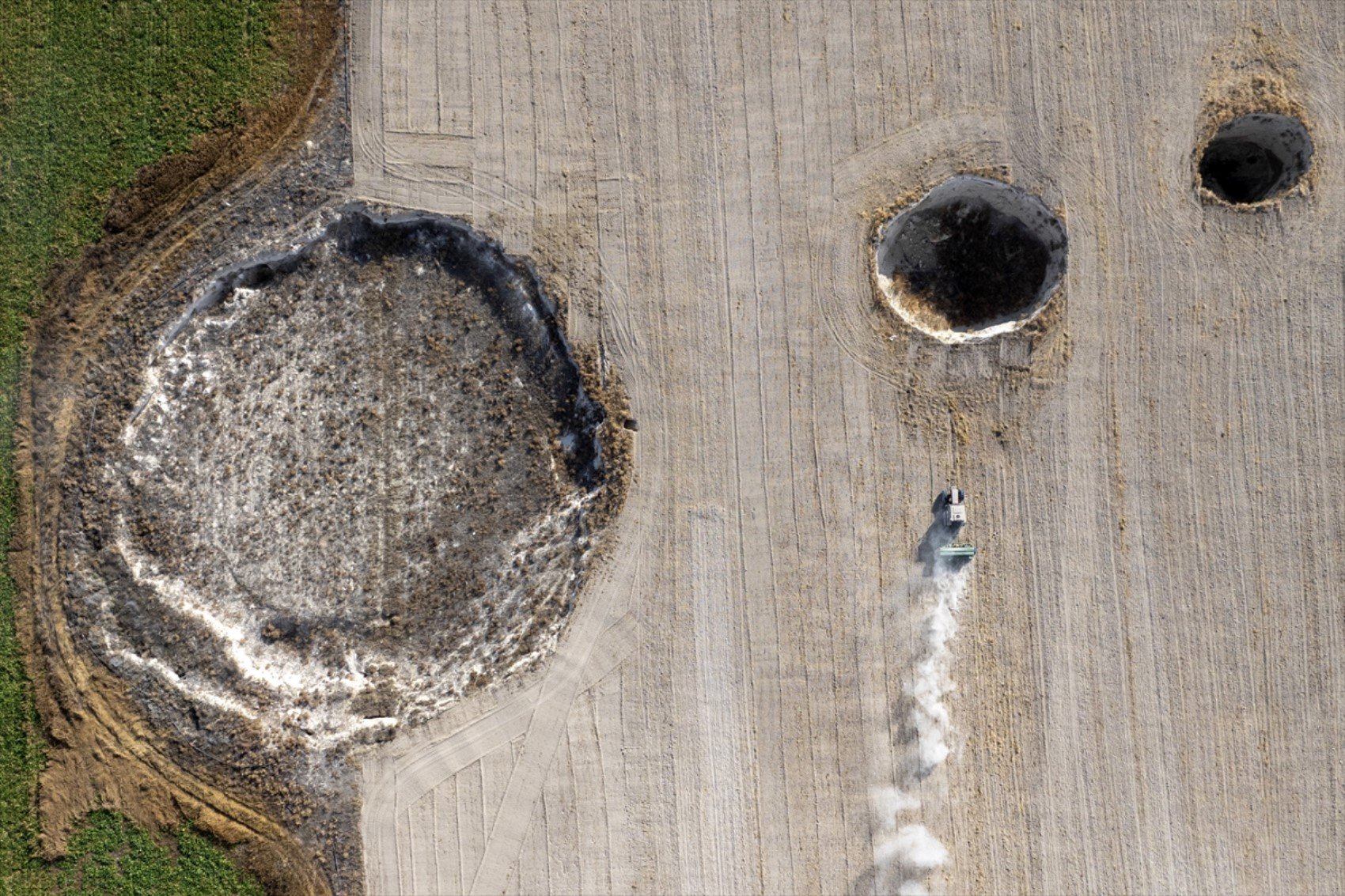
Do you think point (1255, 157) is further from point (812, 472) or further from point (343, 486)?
point (343, 486)

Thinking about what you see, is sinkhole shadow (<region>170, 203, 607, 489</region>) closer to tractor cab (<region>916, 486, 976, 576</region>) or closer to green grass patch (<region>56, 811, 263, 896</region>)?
tractor cab (<region>916, 486, 976, 576</region>)

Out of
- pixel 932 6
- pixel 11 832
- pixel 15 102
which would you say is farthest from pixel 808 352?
pixel 11 832

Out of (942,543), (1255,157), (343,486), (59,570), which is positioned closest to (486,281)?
(343,486)

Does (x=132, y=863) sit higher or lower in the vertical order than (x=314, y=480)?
lower

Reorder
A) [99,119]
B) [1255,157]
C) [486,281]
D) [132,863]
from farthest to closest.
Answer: [1255,157] < [486,281] < [99,119] < [132,863]

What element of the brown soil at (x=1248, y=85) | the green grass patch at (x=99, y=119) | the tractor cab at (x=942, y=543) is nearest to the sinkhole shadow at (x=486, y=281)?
the green grass patch at (x=99, y=119)

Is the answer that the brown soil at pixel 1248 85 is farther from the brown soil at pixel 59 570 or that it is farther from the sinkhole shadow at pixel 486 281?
the brown soil at pixel 59 570

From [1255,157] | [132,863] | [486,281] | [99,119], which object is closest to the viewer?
[132,863]
